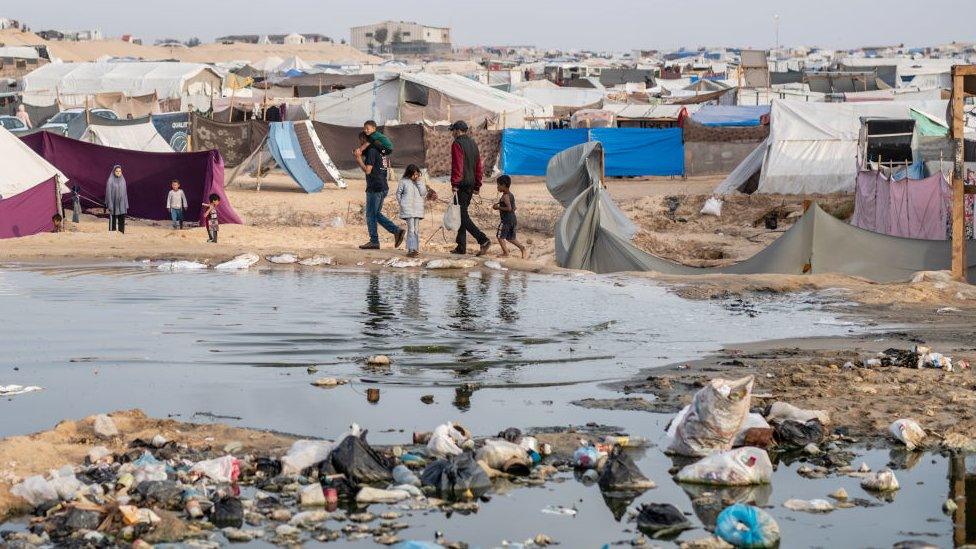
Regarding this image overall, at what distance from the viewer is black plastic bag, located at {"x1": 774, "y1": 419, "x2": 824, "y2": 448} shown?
716 cm

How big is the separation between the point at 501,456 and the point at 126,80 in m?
48.2

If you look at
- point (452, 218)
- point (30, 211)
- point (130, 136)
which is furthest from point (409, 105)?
point (452, 218)

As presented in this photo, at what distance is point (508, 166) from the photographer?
30703mm

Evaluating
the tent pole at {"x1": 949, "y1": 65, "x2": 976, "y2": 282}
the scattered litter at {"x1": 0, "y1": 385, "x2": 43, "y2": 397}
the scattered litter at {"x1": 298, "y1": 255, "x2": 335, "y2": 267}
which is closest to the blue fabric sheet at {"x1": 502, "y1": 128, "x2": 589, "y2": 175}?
the scattered litter at {"x1": 298, "y1": 255, "x2": 335, "y2": 267}

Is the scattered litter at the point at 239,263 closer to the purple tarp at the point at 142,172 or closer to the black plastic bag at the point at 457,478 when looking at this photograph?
the purple tarp at the point at 142,172

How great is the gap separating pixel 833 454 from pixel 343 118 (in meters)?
31.9

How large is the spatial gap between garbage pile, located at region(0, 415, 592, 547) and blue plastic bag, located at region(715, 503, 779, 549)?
793mm

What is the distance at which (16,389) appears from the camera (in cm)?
844

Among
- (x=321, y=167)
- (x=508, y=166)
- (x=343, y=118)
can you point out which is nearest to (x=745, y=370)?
(x=321, y=167)

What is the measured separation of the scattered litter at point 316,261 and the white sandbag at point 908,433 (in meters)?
8.97

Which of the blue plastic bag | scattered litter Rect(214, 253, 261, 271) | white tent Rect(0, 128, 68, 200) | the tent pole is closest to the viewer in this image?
the blue plastic bag

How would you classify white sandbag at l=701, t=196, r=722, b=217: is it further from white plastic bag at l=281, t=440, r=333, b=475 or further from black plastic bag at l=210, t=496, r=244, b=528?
black plastic bag at l=210, t=496, r=244, b=528

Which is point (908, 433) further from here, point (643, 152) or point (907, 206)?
point (643, 152)

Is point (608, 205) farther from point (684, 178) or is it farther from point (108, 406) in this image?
point (684, 178)
